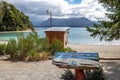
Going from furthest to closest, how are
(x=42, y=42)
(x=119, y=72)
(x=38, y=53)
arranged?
1. (x=42, y=42)
2. (x=38, y=53)
3. (x=119, y=72)

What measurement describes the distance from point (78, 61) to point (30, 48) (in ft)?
19.1

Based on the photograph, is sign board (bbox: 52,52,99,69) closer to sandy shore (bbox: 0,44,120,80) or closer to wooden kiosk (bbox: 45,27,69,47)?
sandy shore (bbox: 0,44,120,80)

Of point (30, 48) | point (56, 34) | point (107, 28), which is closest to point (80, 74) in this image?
point (30, 48)

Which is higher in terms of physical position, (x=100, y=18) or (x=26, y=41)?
(x=100, y=18)

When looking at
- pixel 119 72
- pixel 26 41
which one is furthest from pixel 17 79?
pixel 26 41

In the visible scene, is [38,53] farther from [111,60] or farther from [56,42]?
[111,60]

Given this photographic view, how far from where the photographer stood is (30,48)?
11.5 metres

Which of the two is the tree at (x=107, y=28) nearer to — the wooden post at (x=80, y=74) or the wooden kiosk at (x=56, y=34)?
the wooden kiosk at (x=56, y=34)

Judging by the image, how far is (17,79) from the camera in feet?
25.0

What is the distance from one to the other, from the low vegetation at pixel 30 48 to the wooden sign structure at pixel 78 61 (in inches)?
185

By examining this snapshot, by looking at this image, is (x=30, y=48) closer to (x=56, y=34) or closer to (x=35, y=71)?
(x=56, y=34)

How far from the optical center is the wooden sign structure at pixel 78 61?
573 cm

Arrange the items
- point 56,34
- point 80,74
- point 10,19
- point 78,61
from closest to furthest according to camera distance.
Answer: point 78,61 → point 80,74 → point 56,34 → point 10,19

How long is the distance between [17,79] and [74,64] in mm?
2406
